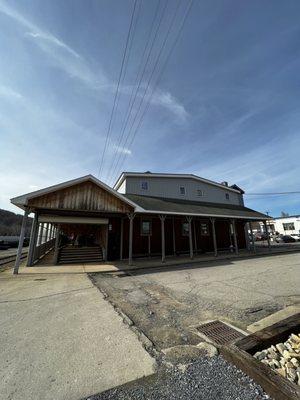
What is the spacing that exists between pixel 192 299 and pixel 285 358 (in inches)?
135

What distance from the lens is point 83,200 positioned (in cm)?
1254

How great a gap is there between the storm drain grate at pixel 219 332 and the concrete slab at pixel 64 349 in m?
1.30

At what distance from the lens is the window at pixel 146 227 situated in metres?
16.6

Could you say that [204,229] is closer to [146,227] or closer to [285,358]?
[146,227]

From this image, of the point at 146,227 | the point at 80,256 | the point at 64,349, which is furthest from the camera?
the point at 146,227

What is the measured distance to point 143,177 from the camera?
19.7 m

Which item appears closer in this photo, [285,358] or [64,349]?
[285,358]

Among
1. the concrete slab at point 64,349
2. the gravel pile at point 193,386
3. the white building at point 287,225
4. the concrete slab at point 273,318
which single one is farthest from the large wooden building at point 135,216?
the white building at point 287,225

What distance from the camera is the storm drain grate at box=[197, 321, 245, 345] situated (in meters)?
3.68

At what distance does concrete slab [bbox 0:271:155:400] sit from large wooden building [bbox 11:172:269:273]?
21.9 ft

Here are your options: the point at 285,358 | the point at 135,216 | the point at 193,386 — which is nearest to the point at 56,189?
the point at 135,216

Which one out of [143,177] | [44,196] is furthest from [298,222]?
[44,196]

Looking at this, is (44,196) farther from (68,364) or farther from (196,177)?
(196,177)

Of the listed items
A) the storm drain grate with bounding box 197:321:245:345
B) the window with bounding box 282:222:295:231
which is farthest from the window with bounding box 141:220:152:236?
the window with bounding box 282:222:295:231
